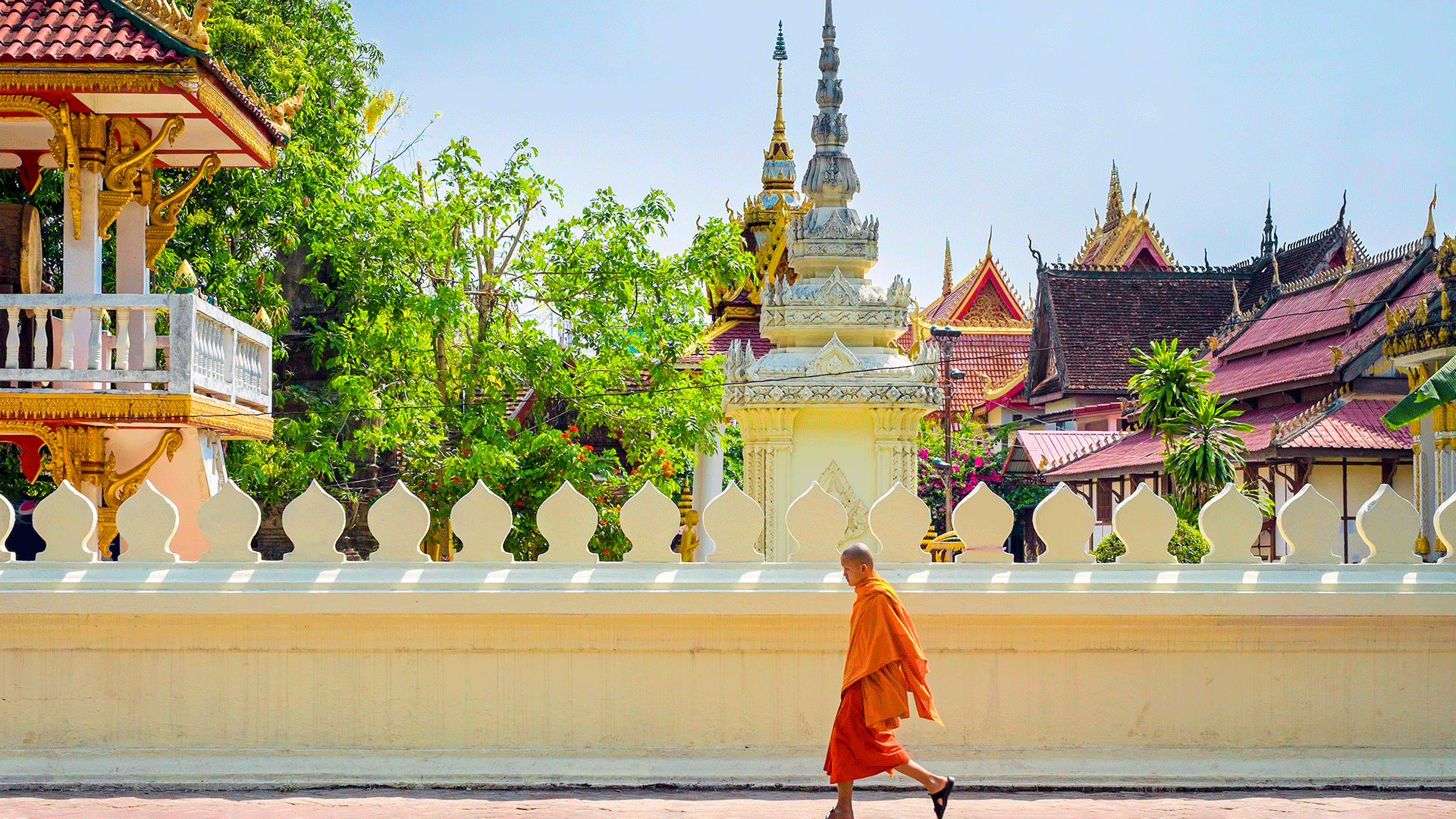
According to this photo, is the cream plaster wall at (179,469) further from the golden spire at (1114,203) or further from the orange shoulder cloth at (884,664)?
the golden spire at (1114,203)

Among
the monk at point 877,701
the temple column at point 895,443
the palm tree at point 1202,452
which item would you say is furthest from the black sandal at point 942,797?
the palm tree at point 1202,452

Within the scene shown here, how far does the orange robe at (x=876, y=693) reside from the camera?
4.68m

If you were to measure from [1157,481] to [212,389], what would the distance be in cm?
1968

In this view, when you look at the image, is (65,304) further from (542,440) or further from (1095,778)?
(1095,778)

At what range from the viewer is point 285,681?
5.43 meters

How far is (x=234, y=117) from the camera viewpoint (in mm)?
8984

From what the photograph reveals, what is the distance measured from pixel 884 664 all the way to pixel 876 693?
113 millimetres

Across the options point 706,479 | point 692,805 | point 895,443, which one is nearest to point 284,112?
point 895,443

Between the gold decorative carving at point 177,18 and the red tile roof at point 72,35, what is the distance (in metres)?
0.09

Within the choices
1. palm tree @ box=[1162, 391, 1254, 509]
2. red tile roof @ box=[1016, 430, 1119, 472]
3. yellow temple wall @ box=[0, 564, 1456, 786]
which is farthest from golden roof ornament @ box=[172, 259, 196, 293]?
red tile roof @ box=[1016, 430, 1119, 472]

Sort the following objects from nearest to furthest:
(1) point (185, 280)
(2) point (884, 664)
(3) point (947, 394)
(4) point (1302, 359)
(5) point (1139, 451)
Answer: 1. (2) point (884, 664)
2. (1) point (185, 280)
3. (4) point (1302, 359)
4. (5) point (1139, 451)
5. (3) point (947, 394)

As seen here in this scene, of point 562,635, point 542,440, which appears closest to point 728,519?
point 562,635

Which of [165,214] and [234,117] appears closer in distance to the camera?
[234,117]

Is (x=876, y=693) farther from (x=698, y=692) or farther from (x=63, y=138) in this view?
(x=63, y=138)
